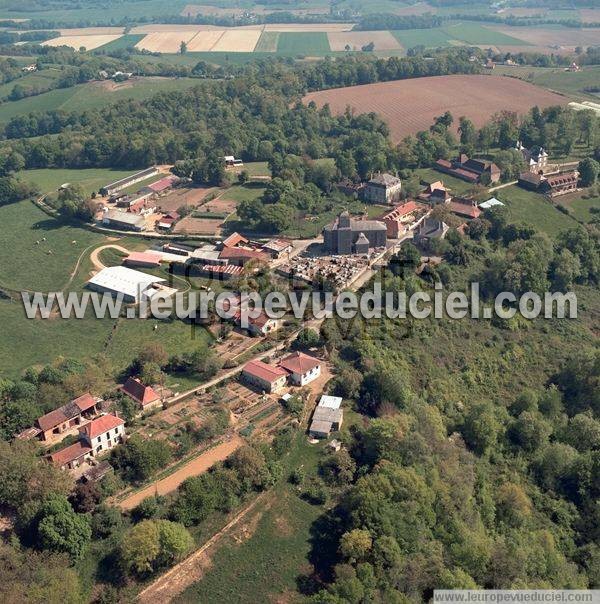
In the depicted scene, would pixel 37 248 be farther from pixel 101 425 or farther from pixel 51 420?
pixel 101 425

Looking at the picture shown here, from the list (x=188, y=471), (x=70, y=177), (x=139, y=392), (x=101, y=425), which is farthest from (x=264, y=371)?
(x=70, y=177)

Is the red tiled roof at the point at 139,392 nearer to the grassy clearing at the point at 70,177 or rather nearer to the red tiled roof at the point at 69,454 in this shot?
the red tiled roof at the point at 69,454

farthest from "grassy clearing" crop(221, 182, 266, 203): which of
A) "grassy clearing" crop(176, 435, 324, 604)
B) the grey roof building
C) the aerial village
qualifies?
"grassy clearing" crop(176, 435, 324, 604)

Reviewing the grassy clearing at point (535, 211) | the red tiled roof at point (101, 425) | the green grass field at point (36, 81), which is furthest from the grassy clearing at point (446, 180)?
the green grass field at point (36, 81)

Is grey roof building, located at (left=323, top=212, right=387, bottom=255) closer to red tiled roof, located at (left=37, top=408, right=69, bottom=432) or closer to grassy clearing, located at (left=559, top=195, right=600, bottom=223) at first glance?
grassy clearing, located at (left=559, top=195, right=600, bottom=223)

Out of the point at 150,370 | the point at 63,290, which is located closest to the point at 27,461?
the point at 150,370

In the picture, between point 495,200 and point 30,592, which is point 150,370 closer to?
point 30,592

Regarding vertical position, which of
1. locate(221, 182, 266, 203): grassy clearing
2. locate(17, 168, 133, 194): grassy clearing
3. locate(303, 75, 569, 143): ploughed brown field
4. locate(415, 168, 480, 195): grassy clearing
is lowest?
locate(17, 168, 133, 194): grassy clearing
